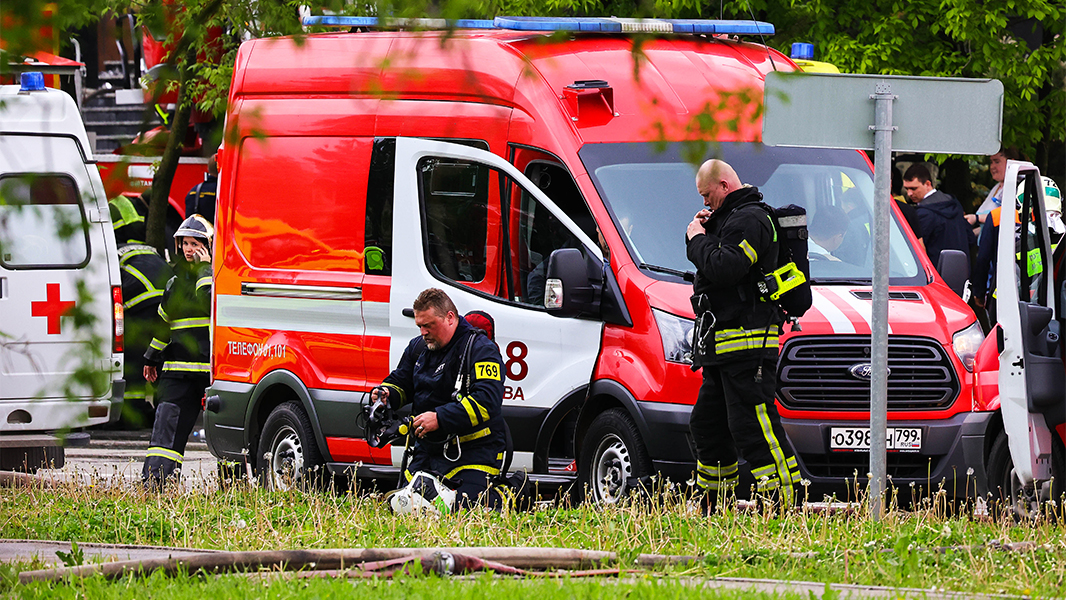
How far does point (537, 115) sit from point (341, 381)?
7.20ft

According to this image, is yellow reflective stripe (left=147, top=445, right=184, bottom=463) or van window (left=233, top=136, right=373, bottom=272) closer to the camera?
van window (left=233, top=136, right=373, bottom=272)

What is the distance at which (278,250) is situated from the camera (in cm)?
1054

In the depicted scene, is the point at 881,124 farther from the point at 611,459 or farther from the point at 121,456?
the point at 121,456

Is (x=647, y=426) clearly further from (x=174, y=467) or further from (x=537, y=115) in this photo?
(x=174, y=467)

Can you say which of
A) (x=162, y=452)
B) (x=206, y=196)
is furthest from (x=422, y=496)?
(x=206, y=196)

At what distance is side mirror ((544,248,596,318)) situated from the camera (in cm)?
841

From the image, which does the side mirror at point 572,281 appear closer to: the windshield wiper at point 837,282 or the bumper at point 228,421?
the windshield wiper at point 837,282

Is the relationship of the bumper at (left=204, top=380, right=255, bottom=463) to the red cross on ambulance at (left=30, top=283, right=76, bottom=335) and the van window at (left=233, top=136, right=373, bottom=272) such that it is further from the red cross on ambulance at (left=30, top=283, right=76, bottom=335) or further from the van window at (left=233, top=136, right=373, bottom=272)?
the red cross on ambulance at (left=30, top=283, right=76, bottom=335)

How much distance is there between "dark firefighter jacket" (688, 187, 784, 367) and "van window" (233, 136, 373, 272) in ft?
9.13

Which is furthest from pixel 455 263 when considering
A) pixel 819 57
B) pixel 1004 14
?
pixel 1004 14

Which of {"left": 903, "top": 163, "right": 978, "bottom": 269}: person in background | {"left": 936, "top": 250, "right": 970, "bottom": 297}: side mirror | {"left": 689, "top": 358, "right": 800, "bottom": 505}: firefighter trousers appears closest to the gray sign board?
{"left": 689, "top": 358, "right": 800, "bottom": 505}: firefighter trousers

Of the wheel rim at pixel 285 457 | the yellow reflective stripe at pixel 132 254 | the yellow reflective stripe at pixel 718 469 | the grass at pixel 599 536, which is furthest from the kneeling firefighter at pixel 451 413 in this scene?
the yellow reflective stripe at pixel 132 254

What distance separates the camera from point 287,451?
34.5 ft

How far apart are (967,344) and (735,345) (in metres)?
1.43
